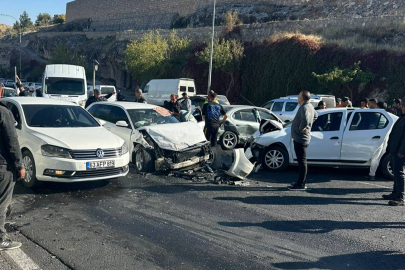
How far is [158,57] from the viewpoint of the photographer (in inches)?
1478

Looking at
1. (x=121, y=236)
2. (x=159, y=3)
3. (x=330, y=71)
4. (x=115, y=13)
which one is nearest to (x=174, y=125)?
(x=121, y=236)

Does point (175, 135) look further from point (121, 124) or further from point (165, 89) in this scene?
point (165, 89)

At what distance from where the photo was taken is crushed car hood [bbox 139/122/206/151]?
835cm

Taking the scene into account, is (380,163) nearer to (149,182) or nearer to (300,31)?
(149,182)

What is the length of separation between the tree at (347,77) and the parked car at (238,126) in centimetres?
1216

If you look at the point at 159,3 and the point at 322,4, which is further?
the point at 159,3

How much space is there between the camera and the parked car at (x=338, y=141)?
8.80 metres

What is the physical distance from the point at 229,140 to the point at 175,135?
4756 mm

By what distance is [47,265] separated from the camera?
412 cm

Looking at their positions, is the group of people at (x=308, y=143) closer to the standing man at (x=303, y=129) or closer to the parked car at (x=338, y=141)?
the standing man at (x=303, y=129)

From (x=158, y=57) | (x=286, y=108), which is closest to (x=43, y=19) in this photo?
(x=158, y=57)

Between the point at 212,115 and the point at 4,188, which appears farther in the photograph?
the point at 212,115

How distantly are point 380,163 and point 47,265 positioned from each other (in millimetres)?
7221

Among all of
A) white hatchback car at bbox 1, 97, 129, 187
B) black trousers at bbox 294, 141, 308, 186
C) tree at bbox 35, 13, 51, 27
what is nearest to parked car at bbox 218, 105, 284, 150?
black trousers at bbox 294, 141, 308, 186
